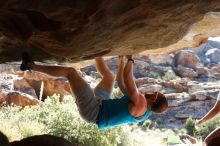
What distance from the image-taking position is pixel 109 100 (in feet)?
21.3

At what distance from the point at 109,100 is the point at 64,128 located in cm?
796

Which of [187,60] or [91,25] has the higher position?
[187,60]

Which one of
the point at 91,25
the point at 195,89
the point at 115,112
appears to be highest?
the point at 195,89

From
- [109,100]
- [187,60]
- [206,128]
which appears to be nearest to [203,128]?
[206,128]

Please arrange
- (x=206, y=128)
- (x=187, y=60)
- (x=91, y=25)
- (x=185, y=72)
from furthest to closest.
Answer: (x=187, y=60)
(x=185, y=72)
(x=206, y=128)
(x=91, y=25)

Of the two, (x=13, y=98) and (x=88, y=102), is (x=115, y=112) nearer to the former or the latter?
(x=88, y=102)

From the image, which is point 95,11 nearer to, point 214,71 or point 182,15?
point 182,15

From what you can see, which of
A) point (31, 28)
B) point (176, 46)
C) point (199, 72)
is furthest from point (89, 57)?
point (199, 72)

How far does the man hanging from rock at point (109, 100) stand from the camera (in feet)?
20.0

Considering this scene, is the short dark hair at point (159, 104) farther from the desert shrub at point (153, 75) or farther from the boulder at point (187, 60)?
the boulder at point (187, 60)

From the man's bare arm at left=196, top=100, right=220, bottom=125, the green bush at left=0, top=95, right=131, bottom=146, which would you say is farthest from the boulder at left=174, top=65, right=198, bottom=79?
the man's bare arm at left=196, top=100, right=220, bottom=125

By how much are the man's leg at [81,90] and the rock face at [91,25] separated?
299 millimetres

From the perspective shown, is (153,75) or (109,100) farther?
(153,75)

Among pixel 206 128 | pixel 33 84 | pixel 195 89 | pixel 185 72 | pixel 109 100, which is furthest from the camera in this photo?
pixel 185 72
